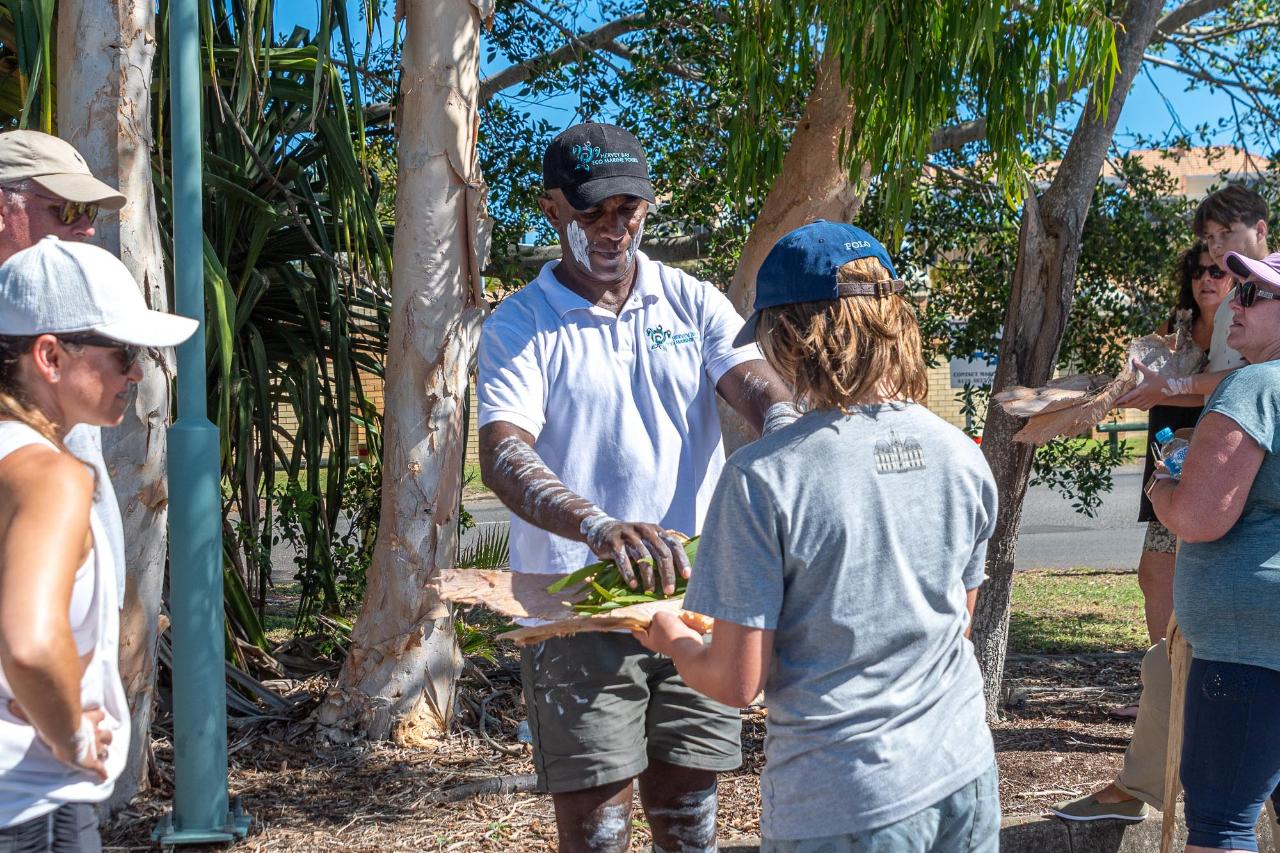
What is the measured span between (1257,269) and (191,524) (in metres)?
3.16

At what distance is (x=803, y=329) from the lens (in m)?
2.17

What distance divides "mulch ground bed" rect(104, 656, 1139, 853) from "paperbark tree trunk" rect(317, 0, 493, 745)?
0.70 ft

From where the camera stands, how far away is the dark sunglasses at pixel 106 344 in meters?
2.03

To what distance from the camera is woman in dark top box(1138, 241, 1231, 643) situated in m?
4.54

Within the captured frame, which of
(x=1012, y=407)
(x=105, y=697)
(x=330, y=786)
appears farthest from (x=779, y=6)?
(x=105, y=697)

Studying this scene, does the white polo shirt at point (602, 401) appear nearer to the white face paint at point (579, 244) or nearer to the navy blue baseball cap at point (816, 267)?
the white face paint at point (579, 244)

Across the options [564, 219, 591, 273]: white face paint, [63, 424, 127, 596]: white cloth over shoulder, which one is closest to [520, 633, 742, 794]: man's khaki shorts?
[564, 219, 591, 273]: white face paint

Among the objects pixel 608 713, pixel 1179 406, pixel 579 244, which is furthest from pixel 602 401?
pixel 1179 406

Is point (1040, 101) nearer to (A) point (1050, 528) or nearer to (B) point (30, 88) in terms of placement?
(B) point (30, 88)

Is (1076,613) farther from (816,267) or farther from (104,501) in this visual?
(104,501)

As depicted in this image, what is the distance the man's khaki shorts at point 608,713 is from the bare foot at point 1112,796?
182 cm


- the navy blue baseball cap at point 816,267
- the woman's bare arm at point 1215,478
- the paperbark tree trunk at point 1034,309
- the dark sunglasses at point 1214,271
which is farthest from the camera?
the paperbark tree trunk at point 1034,309

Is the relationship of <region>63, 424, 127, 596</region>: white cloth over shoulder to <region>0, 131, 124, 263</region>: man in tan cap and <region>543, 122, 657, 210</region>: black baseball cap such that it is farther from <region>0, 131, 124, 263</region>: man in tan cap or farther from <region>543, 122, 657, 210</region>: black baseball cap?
<region>543, 122, 657, 210</region>: black baseball cap

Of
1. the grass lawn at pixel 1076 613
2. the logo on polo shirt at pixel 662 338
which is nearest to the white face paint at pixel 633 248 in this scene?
the logo on polo shirt at pixel 662 338
